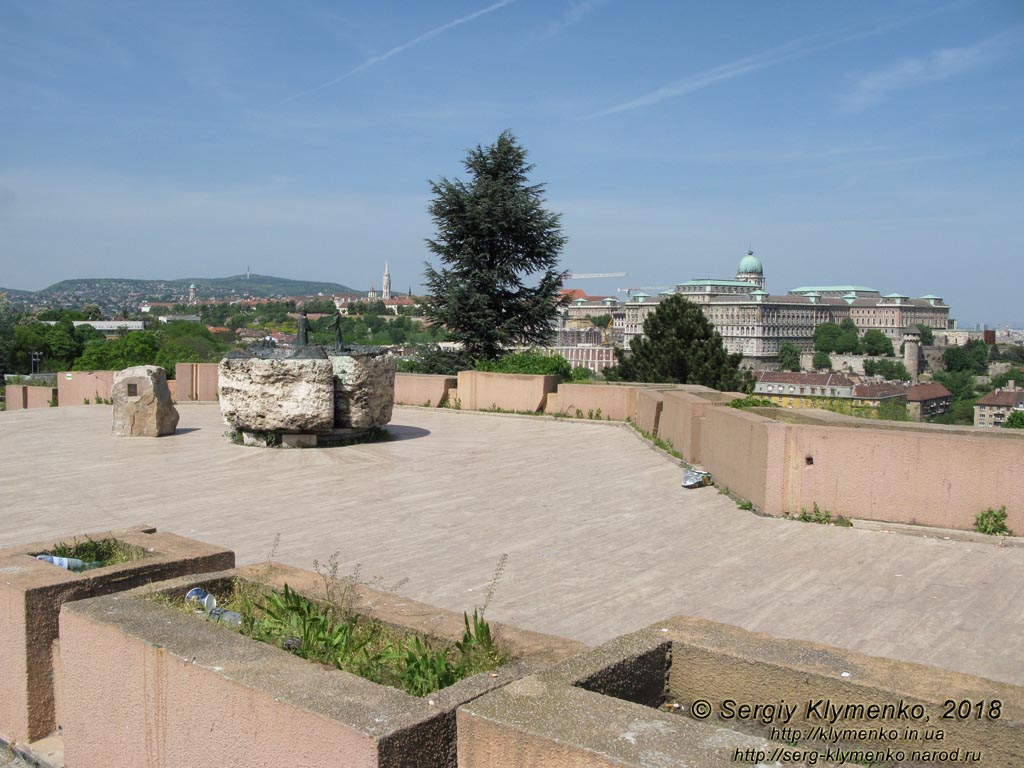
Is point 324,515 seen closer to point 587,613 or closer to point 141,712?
point 587,613

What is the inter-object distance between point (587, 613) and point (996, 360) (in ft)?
638

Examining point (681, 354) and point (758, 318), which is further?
point (758, 318)

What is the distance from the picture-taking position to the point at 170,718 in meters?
3.16

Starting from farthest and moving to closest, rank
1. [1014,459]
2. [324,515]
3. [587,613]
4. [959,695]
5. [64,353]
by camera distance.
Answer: [64,353]
[324,515]
[1014,459]
[587,613]
[959,695]

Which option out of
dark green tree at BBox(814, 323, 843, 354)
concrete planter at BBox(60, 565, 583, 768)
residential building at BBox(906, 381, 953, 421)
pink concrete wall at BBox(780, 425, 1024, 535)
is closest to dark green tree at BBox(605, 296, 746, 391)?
pink concrete wall at BBox(780, 425, 1024, 535)

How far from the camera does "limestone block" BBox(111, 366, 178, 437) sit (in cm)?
1353

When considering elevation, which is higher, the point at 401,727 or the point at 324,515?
the point at 401,727

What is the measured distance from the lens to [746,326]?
576 feet

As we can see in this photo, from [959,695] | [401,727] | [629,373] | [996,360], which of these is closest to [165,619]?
[401,727]

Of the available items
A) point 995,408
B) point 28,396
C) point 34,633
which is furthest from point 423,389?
point 995,408

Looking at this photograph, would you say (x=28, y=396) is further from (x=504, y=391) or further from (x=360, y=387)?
(x=360, y=387)

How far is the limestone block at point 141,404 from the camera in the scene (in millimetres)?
13531

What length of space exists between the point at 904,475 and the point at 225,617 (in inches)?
231

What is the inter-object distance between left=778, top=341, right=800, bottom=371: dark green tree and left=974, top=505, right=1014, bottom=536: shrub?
6498 inches
